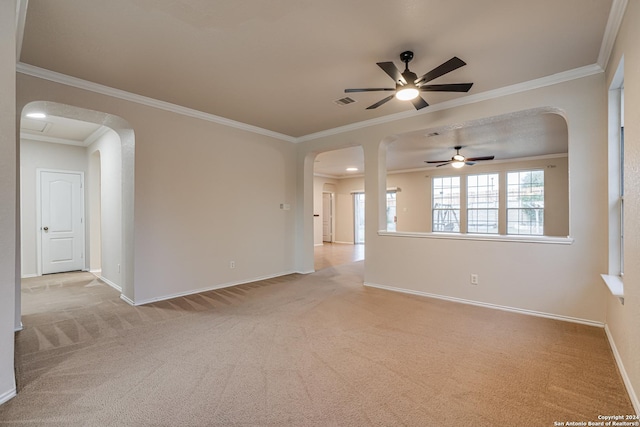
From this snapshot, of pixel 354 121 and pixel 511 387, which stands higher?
pixel 354 121

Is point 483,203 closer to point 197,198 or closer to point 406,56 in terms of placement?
point 406,56

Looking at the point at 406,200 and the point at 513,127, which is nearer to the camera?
the point at 513,127

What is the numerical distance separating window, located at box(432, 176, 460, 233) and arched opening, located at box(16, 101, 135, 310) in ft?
28.1

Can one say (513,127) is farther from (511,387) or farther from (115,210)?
(115,210)

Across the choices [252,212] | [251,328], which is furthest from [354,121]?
[251,328]

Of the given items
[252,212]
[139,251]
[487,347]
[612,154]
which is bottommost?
[487,347]

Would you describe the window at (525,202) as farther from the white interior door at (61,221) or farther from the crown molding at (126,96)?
the white interior door at (61,221)

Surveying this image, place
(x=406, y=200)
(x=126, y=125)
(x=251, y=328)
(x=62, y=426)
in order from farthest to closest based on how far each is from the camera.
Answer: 1. (x=406, y=200)
2. (x=126, y=125)
3. (x=251, y=328)
4. (x=62, y=426)

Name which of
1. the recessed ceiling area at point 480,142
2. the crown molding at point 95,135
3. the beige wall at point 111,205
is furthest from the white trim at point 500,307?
the crown molding at point 95,135

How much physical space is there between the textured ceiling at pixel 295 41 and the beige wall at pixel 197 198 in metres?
0.56

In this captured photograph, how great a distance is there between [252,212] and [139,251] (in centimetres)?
186

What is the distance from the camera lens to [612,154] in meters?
2.91

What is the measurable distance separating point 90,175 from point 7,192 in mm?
5250

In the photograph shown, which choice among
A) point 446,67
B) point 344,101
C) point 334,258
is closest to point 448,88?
point 446,67
